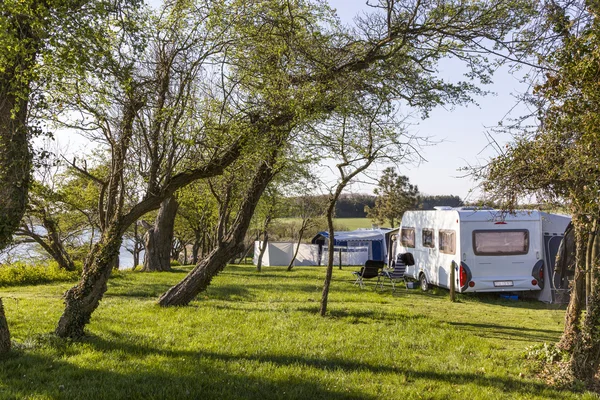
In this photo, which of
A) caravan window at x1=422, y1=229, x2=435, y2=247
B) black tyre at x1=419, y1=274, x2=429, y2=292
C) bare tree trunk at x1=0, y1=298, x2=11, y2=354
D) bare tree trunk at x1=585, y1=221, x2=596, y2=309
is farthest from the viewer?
black tyre at x1=419, y1=274, x2=429, y2=292

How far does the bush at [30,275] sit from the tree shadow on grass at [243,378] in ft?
31.4

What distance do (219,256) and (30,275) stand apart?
27.4 ft

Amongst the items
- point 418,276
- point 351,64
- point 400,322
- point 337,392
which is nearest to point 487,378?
point 337,392

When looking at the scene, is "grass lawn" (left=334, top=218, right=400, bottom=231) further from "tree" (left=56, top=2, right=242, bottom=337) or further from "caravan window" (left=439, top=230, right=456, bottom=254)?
"tree" (left=56, top=2, right=242, bottom=337)

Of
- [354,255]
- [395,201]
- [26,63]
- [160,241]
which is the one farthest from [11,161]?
[395,201]

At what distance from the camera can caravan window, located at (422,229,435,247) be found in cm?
1529

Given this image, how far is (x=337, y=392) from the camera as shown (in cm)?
464

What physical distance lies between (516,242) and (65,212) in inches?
685

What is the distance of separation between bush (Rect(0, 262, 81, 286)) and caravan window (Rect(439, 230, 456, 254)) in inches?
454

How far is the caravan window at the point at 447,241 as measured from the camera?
13.6 meters

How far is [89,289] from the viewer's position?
6.47 m

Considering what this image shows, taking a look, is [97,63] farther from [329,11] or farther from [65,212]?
[65,212]

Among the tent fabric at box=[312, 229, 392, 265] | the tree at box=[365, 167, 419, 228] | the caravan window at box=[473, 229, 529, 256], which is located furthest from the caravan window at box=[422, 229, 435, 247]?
the tree at box=[365, 167, 419, 228]

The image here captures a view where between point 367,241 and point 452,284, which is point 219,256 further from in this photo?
point 367,241
